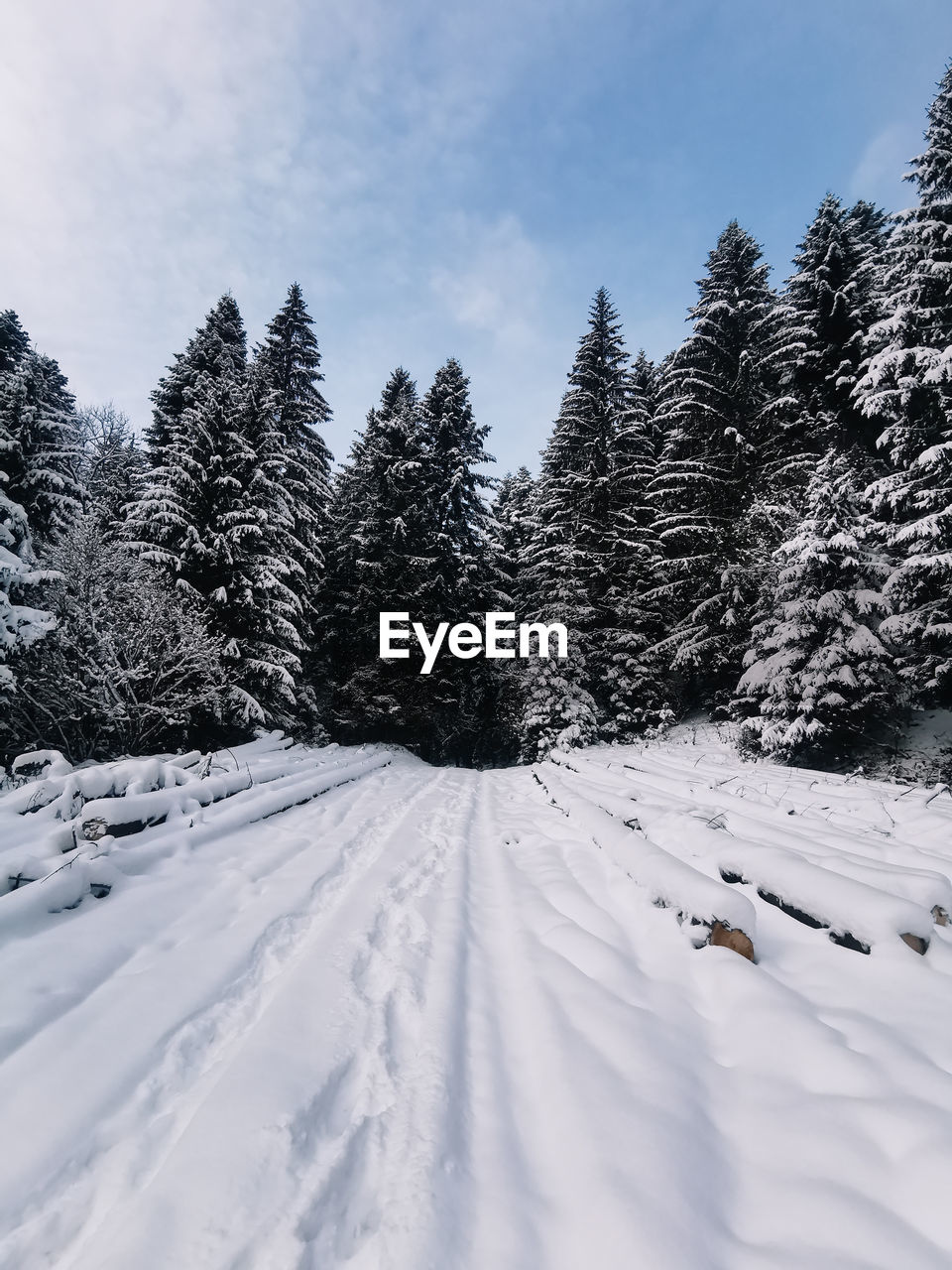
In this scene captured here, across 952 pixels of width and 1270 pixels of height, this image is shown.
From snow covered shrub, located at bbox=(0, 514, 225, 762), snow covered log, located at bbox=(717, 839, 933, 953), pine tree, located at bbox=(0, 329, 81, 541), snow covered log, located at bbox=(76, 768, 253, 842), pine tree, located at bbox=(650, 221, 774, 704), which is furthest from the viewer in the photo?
pine tree, located at bbox=(650, 221, 774, 704)

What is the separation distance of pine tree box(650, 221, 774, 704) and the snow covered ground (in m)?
11.8

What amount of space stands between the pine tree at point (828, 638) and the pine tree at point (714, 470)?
3.51 meters

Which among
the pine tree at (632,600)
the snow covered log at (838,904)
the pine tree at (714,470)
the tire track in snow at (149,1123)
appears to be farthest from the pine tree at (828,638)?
the tire track in snow at (149,1123)

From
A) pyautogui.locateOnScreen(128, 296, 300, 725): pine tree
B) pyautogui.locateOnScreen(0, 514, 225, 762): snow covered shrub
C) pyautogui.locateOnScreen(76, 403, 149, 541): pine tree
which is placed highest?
pyautogui.locateOnScreen(76, 403, 149, 541): pine tree

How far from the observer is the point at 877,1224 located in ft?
3.64

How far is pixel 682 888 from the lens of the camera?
2602 millimetres

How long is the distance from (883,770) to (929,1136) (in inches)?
428

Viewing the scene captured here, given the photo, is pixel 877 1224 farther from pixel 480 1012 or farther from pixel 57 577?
pixel 57 577

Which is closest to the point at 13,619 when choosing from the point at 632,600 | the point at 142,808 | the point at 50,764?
the point at 50,764

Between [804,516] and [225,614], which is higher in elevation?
[804,516]

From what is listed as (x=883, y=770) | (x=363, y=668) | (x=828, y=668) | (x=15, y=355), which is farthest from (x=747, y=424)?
(x=15, y=355)

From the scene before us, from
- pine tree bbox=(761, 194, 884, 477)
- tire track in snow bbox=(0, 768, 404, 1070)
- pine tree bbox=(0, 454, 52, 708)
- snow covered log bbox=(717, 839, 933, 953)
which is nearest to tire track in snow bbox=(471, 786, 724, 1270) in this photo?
snow covered log bbox=(717, 839, 933, 953)

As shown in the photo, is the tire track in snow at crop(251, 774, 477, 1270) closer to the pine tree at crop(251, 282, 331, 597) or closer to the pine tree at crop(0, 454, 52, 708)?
the pine tree at crop(0, 454, 52, 708)

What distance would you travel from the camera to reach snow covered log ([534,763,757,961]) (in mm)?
2318
